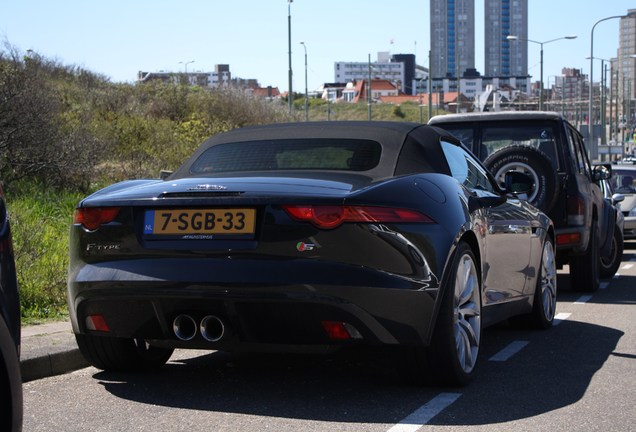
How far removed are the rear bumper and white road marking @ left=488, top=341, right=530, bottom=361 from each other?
1880mm

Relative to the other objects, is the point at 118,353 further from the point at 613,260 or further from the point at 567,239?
the point at 613,260

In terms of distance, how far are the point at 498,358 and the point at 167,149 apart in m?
20.2

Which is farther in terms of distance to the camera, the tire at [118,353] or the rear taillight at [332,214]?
the tire at [118,353]

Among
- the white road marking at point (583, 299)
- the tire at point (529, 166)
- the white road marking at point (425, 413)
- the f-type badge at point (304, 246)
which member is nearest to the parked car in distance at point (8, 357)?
the f-type badge at point (304, 246)

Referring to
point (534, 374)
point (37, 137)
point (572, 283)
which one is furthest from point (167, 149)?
point (534, 374)

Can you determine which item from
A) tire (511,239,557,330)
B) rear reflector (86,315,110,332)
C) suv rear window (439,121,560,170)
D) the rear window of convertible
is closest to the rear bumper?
rear reflector (86,315,110,332)

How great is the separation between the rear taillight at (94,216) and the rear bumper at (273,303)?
0.87 feet

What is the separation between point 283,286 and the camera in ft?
18.4

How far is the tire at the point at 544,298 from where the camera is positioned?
878 cm

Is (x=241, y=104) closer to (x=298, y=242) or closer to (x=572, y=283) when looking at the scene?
(x=572, y=283)

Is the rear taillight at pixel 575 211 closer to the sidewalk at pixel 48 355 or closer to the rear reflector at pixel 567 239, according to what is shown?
the rear reflector at pixel 567 239

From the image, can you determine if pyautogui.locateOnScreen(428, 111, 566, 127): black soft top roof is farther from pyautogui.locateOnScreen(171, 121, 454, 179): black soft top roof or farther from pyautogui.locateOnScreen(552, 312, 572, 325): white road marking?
pyautogui.locateOnScreen(171, 121, 454, 179): black soft top roof

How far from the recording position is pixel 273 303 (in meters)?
5.63

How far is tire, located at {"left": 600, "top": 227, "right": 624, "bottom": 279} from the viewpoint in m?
14.4
